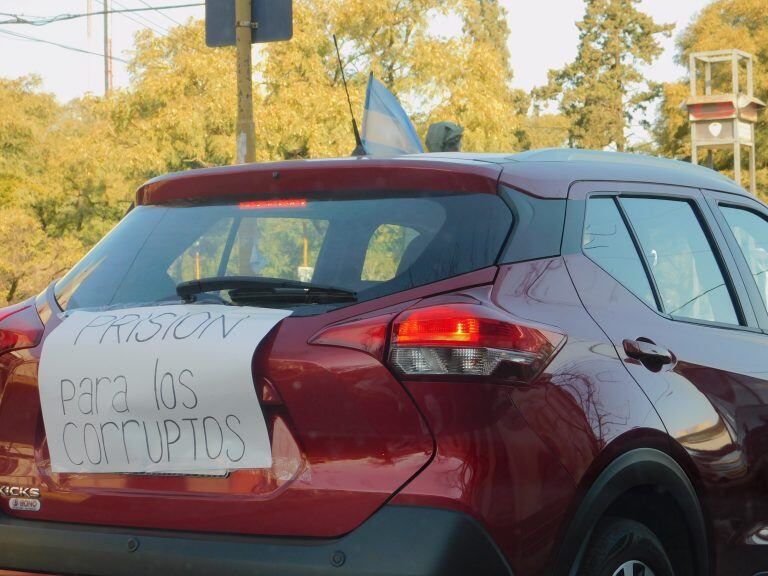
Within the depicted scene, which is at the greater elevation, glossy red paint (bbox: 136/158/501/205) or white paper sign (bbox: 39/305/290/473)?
glossy red paint (bbox: 136/158/501/205)

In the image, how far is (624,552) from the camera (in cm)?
304

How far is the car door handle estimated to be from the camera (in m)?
3.16

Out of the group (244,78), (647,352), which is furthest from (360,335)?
(244,78)

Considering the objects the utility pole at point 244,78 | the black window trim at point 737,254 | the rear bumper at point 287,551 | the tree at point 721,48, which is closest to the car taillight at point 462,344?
the rear bumper at point 287,551

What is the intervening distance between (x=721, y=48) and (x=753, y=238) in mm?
48449

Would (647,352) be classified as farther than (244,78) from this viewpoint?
No

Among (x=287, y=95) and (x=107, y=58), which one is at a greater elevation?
(x=107, y=58)

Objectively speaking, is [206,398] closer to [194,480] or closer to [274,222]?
[194,480]

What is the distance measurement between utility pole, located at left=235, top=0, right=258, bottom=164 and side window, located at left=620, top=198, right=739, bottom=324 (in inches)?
273

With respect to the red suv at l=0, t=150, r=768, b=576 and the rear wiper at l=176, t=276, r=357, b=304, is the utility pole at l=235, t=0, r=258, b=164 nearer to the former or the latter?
the red suv at l=0, t=150, r=768, b=576

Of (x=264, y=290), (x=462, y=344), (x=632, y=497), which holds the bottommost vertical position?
(x=632, y=497)

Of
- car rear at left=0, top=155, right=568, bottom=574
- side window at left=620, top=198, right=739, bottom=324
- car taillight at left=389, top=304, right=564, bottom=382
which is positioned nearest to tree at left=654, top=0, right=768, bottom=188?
side window at left=620, top=198, right=739, bottom=324

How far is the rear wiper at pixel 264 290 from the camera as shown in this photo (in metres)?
2.92

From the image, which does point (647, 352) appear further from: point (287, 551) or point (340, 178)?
point (287, 551)
